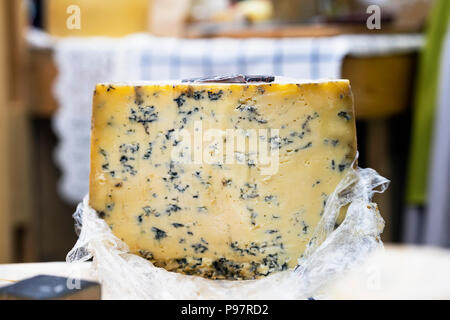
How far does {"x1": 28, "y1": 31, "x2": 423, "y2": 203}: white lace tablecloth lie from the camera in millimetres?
1669

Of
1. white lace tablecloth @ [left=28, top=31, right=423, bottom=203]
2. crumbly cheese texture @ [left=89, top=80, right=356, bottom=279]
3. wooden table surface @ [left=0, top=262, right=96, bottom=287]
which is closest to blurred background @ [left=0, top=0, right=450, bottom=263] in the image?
white lace tablecloth @ [left=28, top=31, right=423, bottom=203]

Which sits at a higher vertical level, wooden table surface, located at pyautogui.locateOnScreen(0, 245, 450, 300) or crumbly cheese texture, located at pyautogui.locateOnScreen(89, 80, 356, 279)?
crumbly cheese texture, located at pyautogui.locateOnScreen(89, 80, 356, 279)

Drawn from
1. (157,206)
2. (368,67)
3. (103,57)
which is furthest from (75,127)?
(157,206)

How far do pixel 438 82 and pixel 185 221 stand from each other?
1.32 m

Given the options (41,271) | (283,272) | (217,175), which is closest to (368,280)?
(283,272)

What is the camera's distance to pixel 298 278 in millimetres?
792

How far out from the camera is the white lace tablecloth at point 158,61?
5.48 ft

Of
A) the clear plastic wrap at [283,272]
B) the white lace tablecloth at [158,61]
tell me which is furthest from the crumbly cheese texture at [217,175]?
the white lace tablecloth at [158,61]

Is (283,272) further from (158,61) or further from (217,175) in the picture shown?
(158,61)

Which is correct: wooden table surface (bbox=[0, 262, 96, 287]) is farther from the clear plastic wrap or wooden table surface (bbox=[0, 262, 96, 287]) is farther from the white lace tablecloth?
the white lace tablecloth

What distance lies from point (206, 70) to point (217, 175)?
0.97m

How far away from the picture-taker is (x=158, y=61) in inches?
69.9

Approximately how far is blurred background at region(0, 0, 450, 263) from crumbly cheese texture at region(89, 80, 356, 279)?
844 mm

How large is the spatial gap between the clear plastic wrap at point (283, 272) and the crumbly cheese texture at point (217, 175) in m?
0.02
